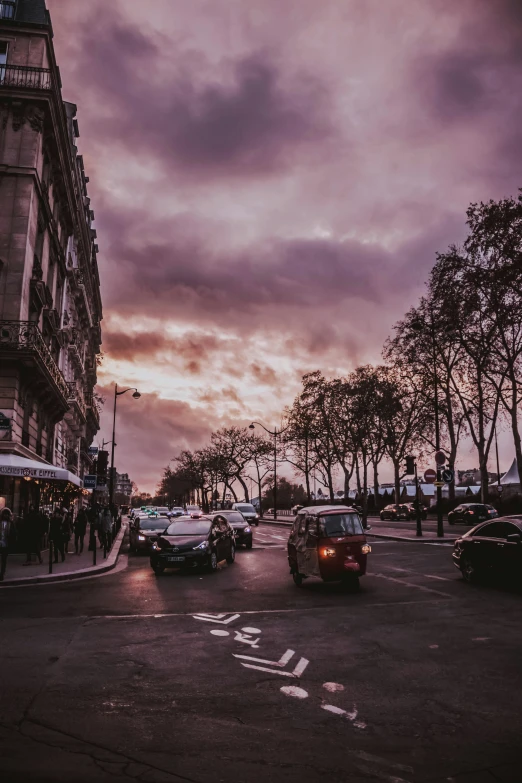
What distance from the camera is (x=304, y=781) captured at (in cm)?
408

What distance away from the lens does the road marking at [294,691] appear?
19.8 ft

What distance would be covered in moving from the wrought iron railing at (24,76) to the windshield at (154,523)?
20830 mm

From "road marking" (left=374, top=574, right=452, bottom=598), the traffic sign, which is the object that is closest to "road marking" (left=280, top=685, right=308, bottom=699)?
"road marking" (left=374, top=574, right=452, bottom=598)

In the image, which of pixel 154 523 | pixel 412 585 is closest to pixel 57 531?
pixel 154 523

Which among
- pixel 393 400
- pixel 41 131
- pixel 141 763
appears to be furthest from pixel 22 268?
pixel 393 400

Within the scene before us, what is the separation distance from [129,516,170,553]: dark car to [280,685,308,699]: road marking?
21.4 m

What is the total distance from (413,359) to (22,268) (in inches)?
1142

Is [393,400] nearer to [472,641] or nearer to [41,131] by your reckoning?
[41,131]

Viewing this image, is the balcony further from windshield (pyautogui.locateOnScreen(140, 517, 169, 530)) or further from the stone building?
windshield (pyautogui.locateOnScreen(140, 517, 169, 530))

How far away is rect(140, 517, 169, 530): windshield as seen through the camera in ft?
93.8

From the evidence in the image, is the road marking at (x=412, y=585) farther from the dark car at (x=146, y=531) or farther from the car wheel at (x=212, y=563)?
the dark car at (x=146, y=531)

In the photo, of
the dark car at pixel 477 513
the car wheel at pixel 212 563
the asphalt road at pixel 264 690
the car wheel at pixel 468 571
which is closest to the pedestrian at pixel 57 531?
the car wheel at pixel 212 563

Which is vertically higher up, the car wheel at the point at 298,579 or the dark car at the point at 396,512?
the dark car at the point at 396,512

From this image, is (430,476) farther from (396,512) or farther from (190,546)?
(396,512)
